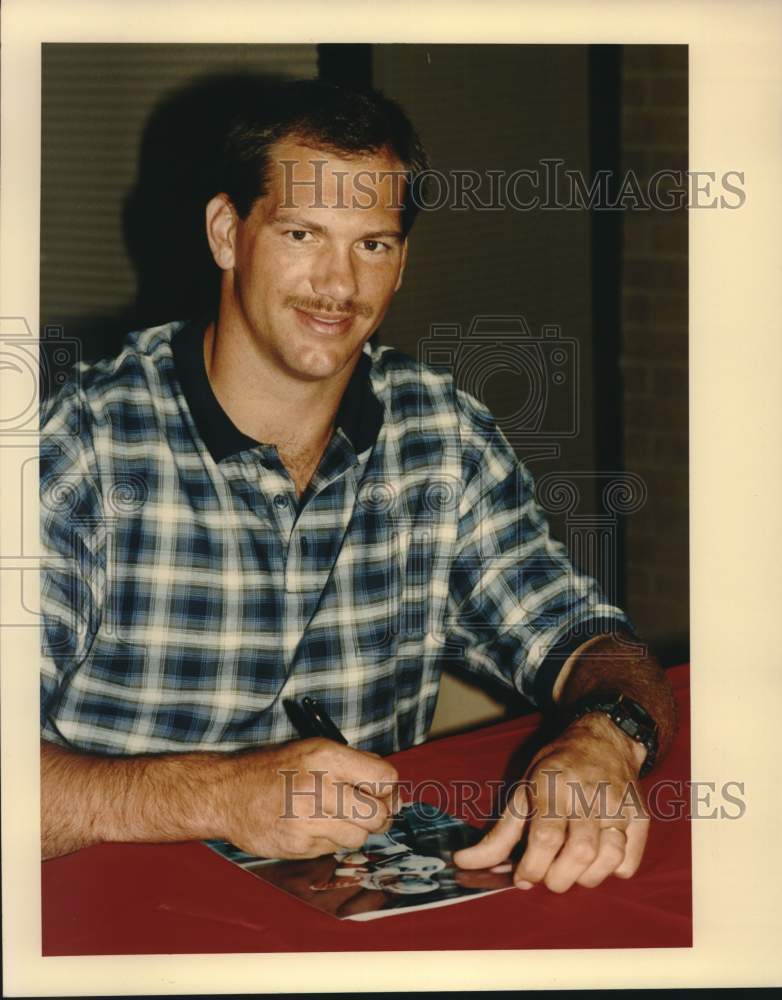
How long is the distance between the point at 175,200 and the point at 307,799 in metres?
0.77

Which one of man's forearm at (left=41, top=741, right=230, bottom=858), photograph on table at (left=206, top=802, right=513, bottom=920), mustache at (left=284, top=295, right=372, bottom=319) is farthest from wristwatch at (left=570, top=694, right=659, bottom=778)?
mustache at (left=284, top=295, right=372, bottom=319)

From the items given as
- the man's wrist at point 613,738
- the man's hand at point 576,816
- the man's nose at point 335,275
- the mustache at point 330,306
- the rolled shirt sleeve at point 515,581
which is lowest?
the man's hand at point 576,816

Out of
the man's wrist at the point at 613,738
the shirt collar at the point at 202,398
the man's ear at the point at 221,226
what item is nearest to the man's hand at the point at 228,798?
the man's wrist at the point at 613,738

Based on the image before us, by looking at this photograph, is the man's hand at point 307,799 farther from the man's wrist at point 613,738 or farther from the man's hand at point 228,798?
the man's wrist at point 613,738

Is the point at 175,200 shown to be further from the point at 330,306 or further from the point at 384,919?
the point at 384,919

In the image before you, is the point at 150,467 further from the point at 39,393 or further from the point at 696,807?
the point at 696,807

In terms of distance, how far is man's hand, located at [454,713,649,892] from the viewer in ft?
4.64

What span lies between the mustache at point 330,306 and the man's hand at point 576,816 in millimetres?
610

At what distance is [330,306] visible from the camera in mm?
1648

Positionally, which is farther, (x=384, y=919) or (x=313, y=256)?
(x=313, y=256)

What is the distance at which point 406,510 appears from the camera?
174cm

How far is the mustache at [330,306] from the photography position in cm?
164

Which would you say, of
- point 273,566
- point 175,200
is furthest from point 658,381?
point 175,200

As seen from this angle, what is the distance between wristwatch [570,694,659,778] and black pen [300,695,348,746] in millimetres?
315
